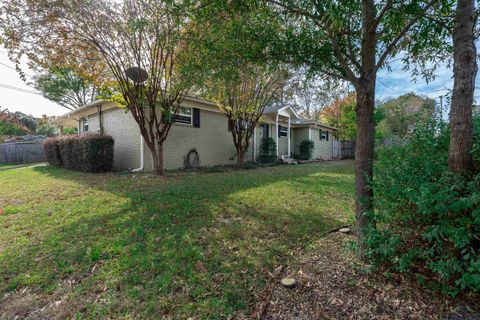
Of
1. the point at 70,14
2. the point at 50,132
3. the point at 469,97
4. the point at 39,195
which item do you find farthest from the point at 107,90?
the point at 50,132

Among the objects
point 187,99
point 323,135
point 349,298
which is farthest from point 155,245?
point 323,135

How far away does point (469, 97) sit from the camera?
5.98 feet

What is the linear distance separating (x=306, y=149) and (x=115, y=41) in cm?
1395

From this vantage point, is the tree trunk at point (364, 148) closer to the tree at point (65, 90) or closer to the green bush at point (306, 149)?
the green bush at point (306, 149)

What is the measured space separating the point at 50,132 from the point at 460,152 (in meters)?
48.1

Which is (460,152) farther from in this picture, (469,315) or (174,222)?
(174,222)

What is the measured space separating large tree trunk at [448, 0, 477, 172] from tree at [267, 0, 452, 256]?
397 mm

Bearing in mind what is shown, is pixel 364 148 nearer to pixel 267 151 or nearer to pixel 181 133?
pixel 181 133

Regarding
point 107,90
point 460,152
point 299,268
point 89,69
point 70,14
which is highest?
point 70,14

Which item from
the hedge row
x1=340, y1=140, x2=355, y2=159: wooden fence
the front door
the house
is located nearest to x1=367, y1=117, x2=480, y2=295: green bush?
the house

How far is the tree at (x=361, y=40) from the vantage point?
2.25 metres

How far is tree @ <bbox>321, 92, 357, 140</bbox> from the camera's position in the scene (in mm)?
17906

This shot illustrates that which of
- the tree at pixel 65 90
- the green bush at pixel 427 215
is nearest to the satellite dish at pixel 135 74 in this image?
the green bush at pixel 427 215

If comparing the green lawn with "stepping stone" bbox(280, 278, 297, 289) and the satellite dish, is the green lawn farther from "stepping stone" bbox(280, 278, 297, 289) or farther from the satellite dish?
the satellite dish
